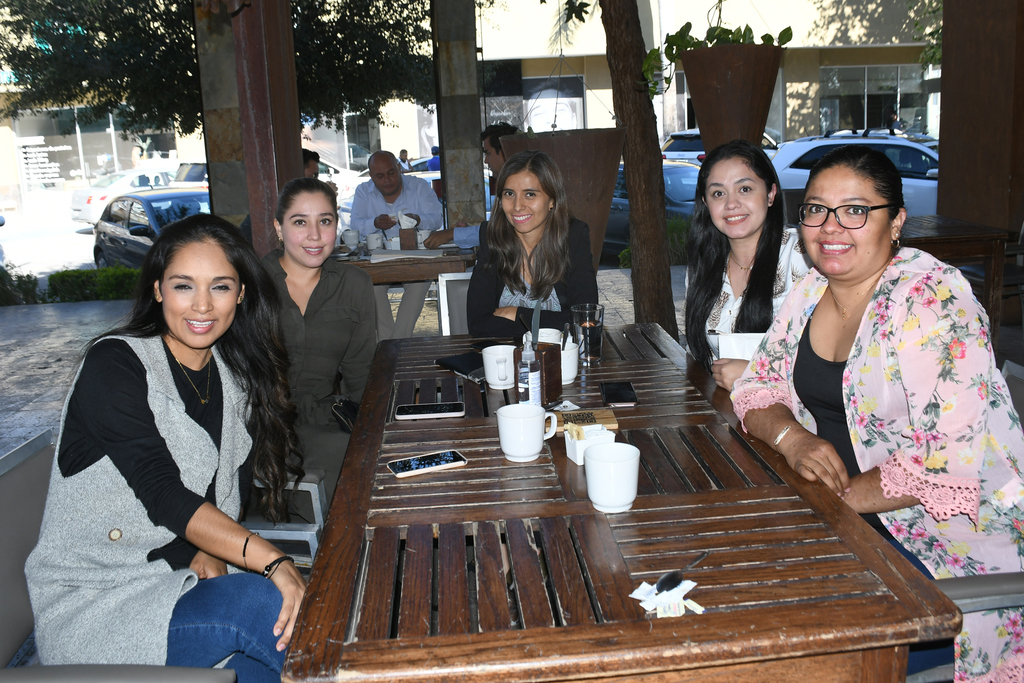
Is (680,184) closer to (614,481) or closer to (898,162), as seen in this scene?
(898,162)

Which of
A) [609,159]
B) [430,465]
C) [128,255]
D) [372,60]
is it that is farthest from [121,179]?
[430,465]

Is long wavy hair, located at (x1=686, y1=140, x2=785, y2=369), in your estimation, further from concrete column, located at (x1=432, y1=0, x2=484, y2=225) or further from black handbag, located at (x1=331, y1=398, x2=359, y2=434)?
concrete column, located at (x1=432, y1=0, x2=484, y2=225)

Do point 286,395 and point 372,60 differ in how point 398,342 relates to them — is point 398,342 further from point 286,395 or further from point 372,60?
point 372,60

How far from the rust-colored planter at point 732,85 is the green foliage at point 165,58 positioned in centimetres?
481

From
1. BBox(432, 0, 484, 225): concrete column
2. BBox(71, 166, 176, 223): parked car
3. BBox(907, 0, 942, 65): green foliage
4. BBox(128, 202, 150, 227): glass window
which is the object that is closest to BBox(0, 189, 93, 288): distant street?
BBox(71, 166, 176, 223): parked car

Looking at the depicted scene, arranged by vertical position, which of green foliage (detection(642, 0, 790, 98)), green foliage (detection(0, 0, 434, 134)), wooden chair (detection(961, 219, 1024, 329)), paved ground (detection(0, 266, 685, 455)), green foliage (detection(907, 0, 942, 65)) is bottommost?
paved ground (detection(0, 266, 685, 455))

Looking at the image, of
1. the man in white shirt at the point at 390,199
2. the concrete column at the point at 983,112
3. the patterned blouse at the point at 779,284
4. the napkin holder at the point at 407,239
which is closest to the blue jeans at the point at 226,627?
the patterned blouse at the point at 779,284

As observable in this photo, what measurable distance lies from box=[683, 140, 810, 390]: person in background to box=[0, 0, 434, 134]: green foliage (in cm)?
588

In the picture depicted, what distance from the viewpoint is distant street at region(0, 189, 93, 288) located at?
843cm

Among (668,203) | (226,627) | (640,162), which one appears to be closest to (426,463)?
(226,627)

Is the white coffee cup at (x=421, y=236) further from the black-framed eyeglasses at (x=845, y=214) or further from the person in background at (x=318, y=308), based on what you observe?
the black-framed eyeglasses at (x=845, y=214)

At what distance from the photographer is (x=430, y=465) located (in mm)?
1678

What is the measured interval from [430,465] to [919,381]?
3.38ft

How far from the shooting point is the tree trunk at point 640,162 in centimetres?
469
